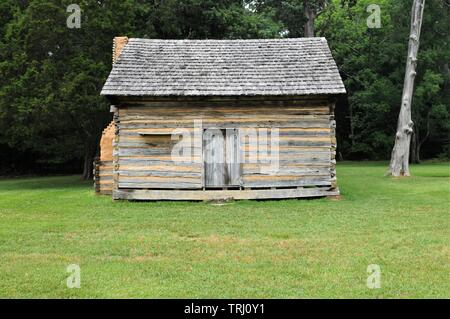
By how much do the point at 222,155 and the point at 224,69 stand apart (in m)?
3.19

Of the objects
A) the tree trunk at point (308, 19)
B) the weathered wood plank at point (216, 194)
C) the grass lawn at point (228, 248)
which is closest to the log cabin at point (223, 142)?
the weathered wood plank at point (216, 194)

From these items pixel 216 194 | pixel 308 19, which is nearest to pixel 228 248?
pixel 216 194

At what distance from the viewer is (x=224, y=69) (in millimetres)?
18688

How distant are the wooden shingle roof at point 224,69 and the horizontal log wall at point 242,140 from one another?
0.50m

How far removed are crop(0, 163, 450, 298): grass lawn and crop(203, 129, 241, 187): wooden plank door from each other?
113cm

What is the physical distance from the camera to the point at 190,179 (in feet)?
57.7

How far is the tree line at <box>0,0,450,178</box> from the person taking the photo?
24703mm

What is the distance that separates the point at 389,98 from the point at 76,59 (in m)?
25.1

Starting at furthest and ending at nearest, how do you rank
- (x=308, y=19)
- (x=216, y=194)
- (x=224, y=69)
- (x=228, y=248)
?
1. (x=308, y=19)
2. (x=224, y=69)
3. (x=216, y=194)
4. (x=228, y=248)

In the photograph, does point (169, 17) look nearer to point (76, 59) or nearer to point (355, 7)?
point (76, 59)

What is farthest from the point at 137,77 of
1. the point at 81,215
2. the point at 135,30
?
the point at 135,30

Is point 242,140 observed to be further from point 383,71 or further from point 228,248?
point 383,71

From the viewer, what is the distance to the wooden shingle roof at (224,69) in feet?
57.1

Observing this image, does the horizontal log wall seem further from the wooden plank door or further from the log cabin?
the wooden plank door
